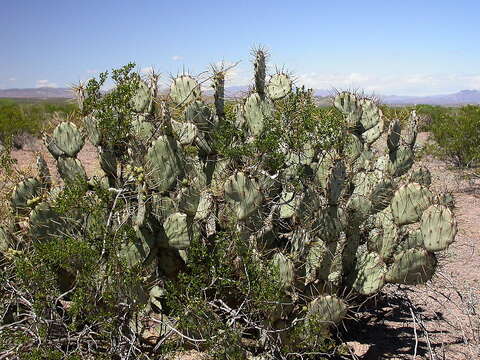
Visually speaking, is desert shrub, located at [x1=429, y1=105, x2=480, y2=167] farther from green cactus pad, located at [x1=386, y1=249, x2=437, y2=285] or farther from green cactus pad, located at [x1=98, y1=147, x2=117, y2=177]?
green cactus pad, located at [x1=98, y1=147, x2=117, y2=177]

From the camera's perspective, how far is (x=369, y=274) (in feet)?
14.0

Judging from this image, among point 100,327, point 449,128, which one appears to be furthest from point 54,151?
point 449,128

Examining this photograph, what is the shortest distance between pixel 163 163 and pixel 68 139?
1.07 meters

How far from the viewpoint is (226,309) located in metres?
3.90

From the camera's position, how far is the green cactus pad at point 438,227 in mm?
3762

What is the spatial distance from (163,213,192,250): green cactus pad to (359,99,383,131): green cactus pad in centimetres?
239

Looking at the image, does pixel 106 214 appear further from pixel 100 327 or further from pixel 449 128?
pixel 449 128

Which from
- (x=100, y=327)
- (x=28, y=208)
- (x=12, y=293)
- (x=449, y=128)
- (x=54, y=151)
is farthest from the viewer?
(x=449, y=128)

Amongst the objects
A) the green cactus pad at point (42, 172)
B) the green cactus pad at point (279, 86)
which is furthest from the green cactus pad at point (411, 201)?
the green cactus pad at point (42, 172)

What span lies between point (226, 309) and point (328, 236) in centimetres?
106

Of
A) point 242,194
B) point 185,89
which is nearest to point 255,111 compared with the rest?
point 185,89

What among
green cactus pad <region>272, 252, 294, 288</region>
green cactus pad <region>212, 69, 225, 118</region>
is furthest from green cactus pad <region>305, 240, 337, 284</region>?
green cactus pad <region>212, 69, 225, 118</region>

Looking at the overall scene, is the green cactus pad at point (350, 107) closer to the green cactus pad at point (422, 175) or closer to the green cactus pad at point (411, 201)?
the green cactus pad at point (411, 201)

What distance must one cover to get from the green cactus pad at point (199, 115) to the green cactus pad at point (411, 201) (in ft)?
6.29
